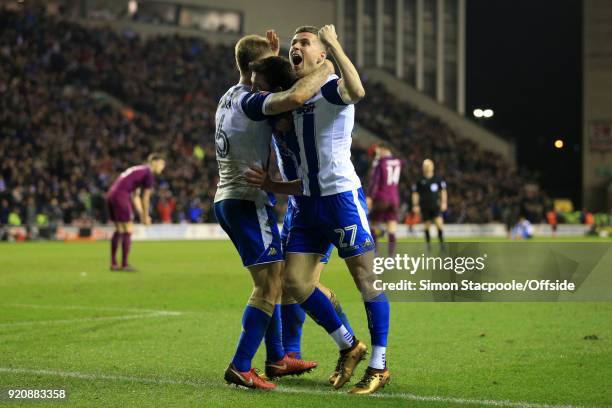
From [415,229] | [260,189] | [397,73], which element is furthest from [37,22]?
[260,189]

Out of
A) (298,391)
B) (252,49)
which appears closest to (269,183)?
(252,49)

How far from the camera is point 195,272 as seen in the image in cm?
1772

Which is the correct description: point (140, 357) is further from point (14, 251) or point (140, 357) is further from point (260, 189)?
point (14, 251)

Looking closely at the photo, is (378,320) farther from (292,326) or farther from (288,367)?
(292,326)

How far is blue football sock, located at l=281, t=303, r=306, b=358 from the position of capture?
7.06 meters

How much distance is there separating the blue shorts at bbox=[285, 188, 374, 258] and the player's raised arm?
69cm

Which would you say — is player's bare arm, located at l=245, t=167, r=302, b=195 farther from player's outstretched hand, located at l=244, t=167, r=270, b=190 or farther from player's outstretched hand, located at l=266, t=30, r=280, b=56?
player's outstretched hand, located at l=266, t=30, r=280, b=56

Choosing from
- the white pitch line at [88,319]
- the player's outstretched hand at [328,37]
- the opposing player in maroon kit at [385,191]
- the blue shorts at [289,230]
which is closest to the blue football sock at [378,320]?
the blue shorts at [289,230]

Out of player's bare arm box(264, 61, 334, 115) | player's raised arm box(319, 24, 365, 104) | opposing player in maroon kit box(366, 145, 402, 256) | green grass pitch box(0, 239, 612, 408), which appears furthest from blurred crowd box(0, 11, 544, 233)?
player's raised arm box(319, 24, 365, 104)

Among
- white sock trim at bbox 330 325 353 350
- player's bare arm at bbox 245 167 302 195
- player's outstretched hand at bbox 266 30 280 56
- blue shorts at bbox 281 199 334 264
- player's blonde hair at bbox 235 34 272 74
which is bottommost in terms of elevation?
white sock trim at bbox 330 325 353 350

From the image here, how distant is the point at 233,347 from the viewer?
27.3 ft

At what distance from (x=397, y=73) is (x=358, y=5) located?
199 inches

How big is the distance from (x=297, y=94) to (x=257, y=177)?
703 millimetres

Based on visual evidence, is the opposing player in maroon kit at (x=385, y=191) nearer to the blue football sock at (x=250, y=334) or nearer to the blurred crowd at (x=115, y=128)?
the blue football sock at (x=250, y=334)
